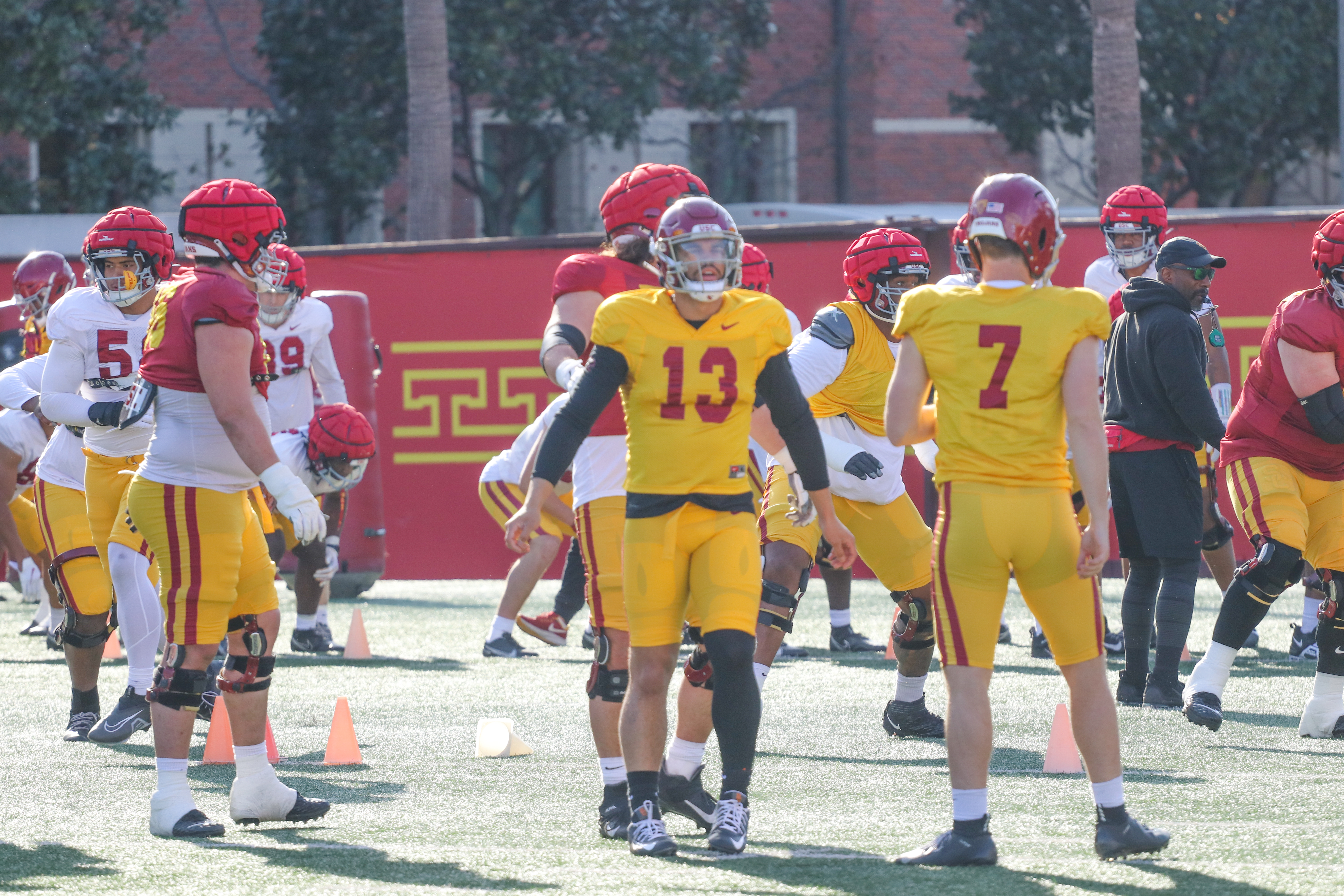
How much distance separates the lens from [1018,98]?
1022 inches

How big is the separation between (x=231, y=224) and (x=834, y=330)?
2.27 metres

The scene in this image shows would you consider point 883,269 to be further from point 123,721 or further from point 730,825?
point 123,721

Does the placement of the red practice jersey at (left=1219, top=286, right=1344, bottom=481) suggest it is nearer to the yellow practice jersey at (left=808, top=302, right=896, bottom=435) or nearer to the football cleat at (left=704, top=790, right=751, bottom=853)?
the yellow practice jersey at (left=808, top=302, right=896, bottom=435)

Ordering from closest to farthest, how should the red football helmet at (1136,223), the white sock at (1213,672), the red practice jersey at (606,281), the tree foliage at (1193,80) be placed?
the red practice jersey at (606,281)
the white sock at (1213,672)
the red football helmet at (1136,223)
the tree foliage at (1193,80)

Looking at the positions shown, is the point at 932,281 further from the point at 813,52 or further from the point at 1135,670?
the point at 813,52

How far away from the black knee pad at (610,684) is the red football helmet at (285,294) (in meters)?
4.86

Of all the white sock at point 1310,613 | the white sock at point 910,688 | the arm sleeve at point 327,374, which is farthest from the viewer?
the arm sleeve at point 327,374

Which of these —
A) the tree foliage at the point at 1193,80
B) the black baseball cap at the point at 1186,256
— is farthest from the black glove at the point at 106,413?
the tree foliage at the point at 1193,80

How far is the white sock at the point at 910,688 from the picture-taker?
7.04m

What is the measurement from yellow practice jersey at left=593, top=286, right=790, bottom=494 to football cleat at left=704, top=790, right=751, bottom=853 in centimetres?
82

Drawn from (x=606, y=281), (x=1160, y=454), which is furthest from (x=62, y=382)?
(x=1160, y=454)

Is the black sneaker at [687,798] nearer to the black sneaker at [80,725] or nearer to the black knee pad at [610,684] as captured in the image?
the black knee pad at [610,684]

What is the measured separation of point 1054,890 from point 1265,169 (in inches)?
911

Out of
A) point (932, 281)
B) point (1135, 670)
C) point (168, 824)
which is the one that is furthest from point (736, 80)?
point (168, 824)
